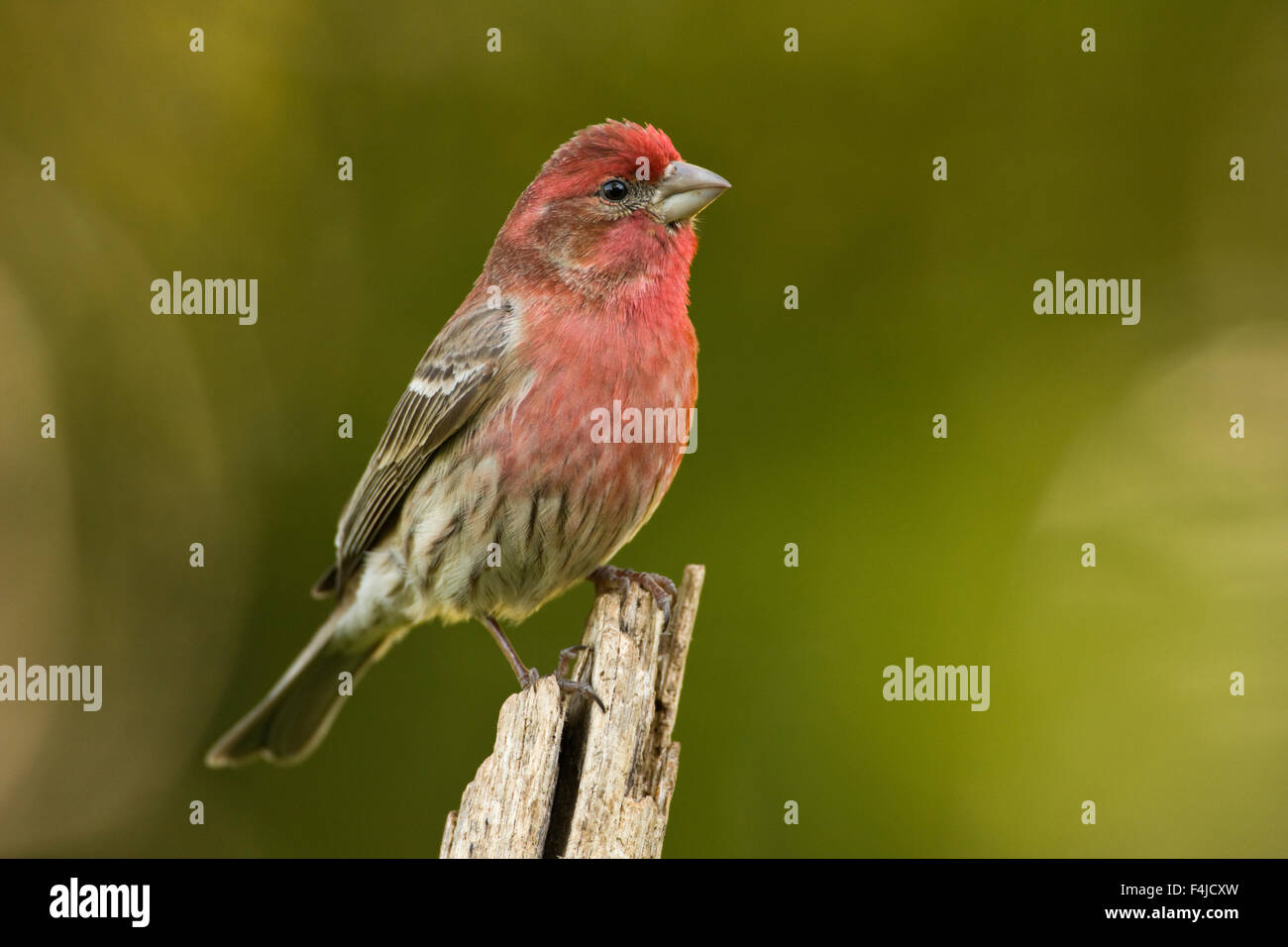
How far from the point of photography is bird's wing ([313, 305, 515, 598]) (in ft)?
20.5

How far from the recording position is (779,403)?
7.93 meters

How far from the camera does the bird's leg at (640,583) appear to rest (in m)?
5.81

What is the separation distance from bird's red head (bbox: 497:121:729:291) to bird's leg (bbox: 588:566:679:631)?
144 centimetres

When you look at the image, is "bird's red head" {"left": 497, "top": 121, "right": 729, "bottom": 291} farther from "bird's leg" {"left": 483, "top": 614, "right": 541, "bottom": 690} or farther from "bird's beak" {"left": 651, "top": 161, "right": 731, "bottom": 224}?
"bird's leg" {"left": 483, "top": 614, "right": 541, "bottom": 690}

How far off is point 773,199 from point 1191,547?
11.4 ft

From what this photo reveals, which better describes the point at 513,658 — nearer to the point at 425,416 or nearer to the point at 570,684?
the point at 570,684

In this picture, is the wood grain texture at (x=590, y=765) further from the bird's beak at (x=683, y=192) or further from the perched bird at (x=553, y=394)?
the bird's beak at (x=683, y=192)

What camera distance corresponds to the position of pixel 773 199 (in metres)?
8.28

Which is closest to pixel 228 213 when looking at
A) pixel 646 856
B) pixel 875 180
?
pixel 875 180

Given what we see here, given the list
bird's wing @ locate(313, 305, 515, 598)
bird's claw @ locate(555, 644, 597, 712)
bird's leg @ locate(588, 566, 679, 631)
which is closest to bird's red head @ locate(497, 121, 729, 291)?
bird's wing @ locate(313, 305, 515, 598)

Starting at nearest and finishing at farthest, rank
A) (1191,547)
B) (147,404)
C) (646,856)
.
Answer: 1. (646,856)
2. (1191,547)
3. (147,404)

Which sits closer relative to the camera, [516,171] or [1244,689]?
[1244,689]

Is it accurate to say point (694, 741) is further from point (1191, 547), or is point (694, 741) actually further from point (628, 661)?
point (1191, 547)

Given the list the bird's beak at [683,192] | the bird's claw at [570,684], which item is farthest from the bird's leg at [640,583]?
the bird's beak at [683,192]
